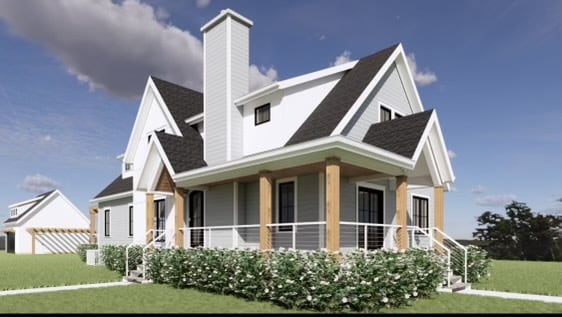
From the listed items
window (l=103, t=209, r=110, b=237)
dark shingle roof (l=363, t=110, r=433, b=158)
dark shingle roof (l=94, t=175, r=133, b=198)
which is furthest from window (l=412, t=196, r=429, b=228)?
window (l=103, t=209, r=110, b=237)

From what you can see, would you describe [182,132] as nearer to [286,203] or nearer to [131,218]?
[286,203]

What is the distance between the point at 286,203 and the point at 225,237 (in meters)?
3.46

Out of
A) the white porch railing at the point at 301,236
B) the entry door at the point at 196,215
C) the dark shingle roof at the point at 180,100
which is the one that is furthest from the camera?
the dark shingle roof at the point at 180,100

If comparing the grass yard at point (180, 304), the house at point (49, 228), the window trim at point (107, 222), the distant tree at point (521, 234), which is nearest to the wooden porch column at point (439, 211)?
the grass yard at point (180, 304)

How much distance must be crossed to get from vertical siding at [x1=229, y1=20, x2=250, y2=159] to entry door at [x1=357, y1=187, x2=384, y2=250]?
5189 mm

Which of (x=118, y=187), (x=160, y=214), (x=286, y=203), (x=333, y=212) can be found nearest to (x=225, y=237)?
(x=286, y=203)

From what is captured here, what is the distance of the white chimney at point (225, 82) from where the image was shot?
16.6 metres

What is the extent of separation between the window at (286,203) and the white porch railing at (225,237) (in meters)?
0.97

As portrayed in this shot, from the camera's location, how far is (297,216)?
13781 mm

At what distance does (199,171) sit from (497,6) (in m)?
13.2

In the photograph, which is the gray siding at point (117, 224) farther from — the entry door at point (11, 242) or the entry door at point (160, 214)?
the entry door at point (11, 242)

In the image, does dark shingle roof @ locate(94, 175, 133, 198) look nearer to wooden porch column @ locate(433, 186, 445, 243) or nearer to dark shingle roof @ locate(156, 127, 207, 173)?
dark shingle roof @ locate(156, 127, 207, 173)

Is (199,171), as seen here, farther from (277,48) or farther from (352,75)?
(277,48)

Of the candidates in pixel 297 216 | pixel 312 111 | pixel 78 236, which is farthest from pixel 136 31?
pixel 78 236
